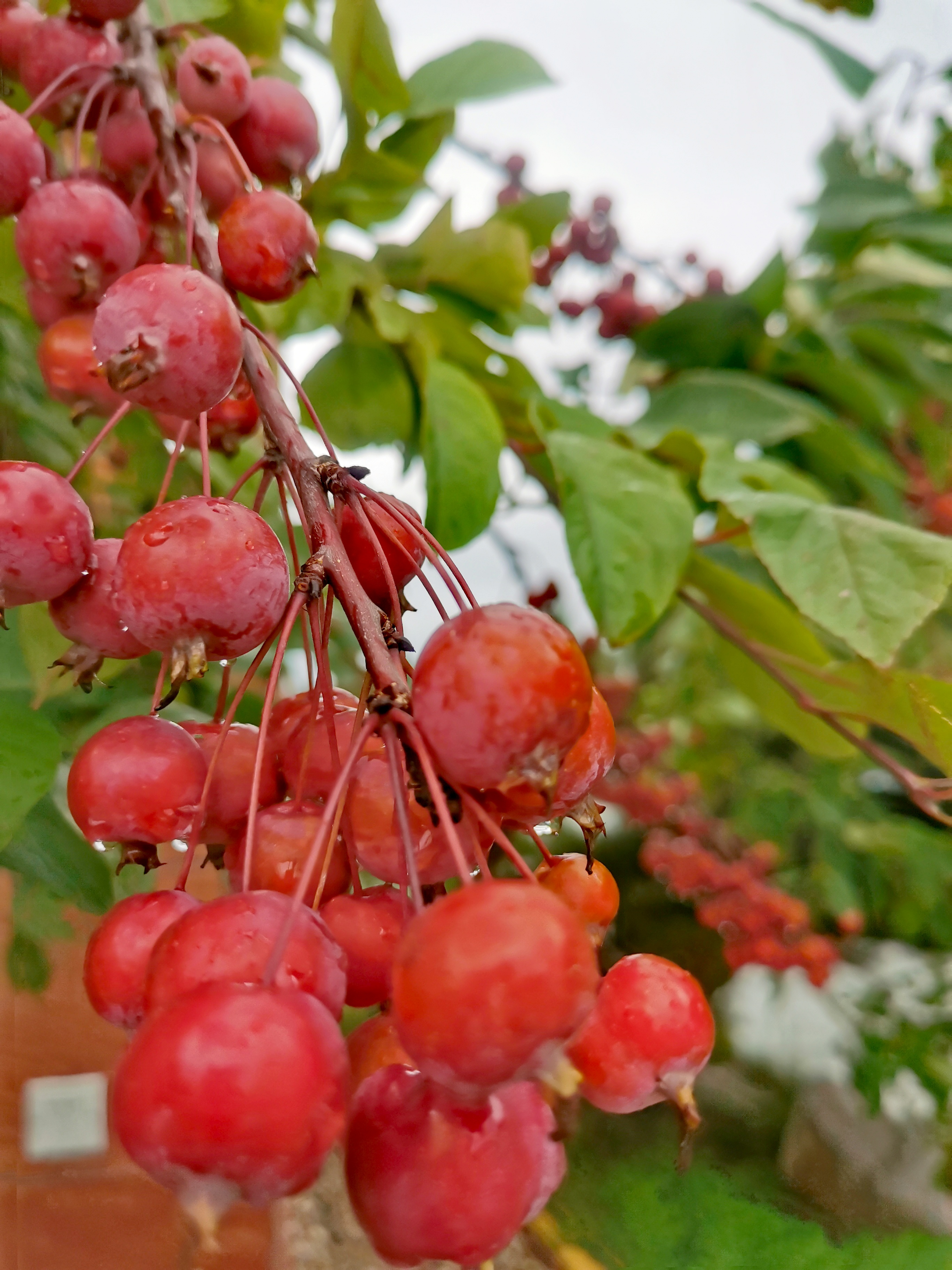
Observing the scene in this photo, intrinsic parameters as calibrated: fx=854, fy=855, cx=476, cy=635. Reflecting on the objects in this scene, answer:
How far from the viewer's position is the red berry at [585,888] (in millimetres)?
150

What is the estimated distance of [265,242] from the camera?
0.67ft

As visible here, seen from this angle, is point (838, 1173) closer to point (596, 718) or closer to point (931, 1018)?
point (931, 1018)

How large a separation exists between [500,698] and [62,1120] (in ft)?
2.12

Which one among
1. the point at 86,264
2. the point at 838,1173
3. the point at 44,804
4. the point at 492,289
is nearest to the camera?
the point at 86,264

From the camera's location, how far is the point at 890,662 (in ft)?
0.73

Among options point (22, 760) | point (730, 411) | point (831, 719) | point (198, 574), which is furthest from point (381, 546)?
point (730, 411)

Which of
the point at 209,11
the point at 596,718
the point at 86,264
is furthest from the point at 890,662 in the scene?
the point at 209,11

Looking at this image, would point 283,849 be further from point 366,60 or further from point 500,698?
point 366,60

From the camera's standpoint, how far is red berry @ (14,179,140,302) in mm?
210

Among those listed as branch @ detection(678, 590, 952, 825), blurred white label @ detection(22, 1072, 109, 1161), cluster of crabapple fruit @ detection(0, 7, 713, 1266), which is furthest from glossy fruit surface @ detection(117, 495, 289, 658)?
blurred white label @ detection(22, 1072, 109, 1161)

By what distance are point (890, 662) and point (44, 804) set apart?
29 centimetres

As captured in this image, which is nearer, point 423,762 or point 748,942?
point 423,762

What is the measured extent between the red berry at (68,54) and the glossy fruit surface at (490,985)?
10.8 inches

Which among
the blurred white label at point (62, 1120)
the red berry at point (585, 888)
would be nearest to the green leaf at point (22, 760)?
the red berry at point (585, 888)
